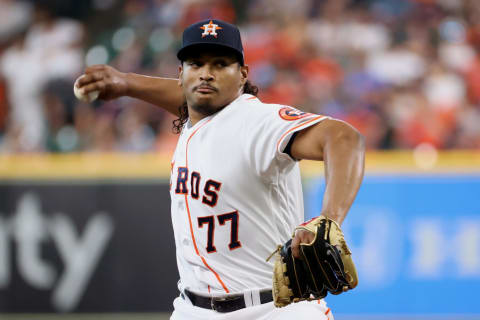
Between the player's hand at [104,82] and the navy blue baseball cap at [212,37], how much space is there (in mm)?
801

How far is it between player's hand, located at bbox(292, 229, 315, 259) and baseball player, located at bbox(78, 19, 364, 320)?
0.42 metres

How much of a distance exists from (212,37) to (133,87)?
106cm

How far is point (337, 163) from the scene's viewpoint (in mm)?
2518

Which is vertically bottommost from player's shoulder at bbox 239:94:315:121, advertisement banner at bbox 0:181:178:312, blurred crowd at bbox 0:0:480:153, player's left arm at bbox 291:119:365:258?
advertisement banner at bbox 0:181:178:312

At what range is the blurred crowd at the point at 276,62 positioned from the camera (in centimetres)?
769

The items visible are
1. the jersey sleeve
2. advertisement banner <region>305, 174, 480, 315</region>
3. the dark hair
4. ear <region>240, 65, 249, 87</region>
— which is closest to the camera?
the jersey sleeve

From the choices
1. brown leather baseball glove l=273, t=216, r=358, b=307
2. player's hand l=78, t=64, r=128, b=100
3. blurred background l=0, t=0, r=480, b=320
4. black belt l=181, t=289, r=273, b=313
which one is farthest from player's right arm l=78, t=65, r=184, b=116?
blurred background l=0, t=0, r=480, b=320

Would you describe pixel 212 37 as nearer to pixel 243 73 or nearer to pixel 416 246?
pixel 243 73

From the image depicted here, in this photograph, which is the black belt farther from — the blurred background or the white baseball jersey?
the blurred background

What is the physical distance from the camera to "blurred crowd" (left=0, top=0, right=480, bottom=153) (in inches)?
303

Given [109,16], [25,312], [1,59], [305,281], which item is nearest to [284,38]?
[109,16]

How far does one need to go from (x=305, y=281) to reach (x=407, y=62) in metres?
6.05

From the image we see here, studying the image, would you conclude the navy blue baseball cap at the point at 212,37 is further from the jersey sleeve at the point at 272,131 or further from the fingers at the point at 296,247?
the fingers at the point at 296,247

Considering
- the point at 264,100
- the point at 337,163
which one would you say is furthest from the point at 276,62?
the point at 337,163
